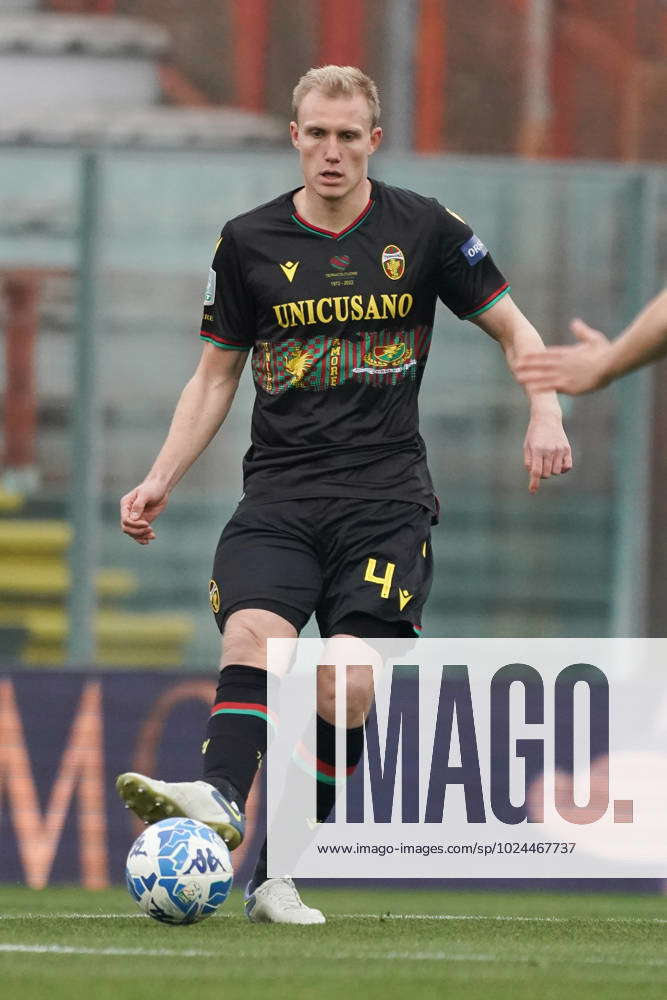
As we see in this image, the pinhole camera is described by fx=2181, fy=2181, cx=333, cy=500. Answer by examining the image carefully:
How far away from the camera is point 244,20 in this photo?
17922 mm

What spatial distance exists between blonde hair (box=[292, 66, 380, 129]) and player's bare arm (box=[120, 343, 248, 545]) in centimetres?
71

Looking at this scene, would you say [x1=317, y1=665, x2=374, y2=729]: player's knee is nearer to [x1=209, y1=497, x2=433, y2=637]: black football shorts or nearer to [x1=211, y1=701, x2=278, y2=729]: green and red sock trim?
[x1=209, y1=497, x2=433, y2=637]: black football shorts

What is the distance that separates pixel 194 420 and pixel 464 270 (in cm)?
82

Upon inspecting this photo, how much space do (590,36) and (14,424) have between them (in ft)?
27.5

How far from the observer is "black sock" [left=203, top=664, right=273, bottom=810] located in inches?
208

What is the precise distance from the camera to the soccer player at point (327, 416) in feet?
18.0

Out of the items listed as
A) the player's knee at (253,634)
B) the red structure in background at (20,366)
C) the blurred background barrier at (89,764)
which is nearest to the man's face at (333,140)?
the player's knee at (253,634)

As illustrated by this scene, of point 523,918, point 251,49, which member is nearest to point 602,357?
point 523,918

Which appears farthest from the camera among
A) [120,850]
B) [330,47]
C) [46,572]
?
[330,47]

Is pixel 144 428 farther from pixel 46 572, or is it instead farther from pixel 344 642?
pixel 344 642

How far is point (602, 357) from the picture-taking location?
4.55m

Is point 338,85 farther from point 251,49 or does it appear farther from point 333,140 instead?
point 251,49

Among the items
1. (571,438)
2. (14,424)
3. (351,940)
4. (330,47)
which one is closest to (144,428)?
(14,424)
